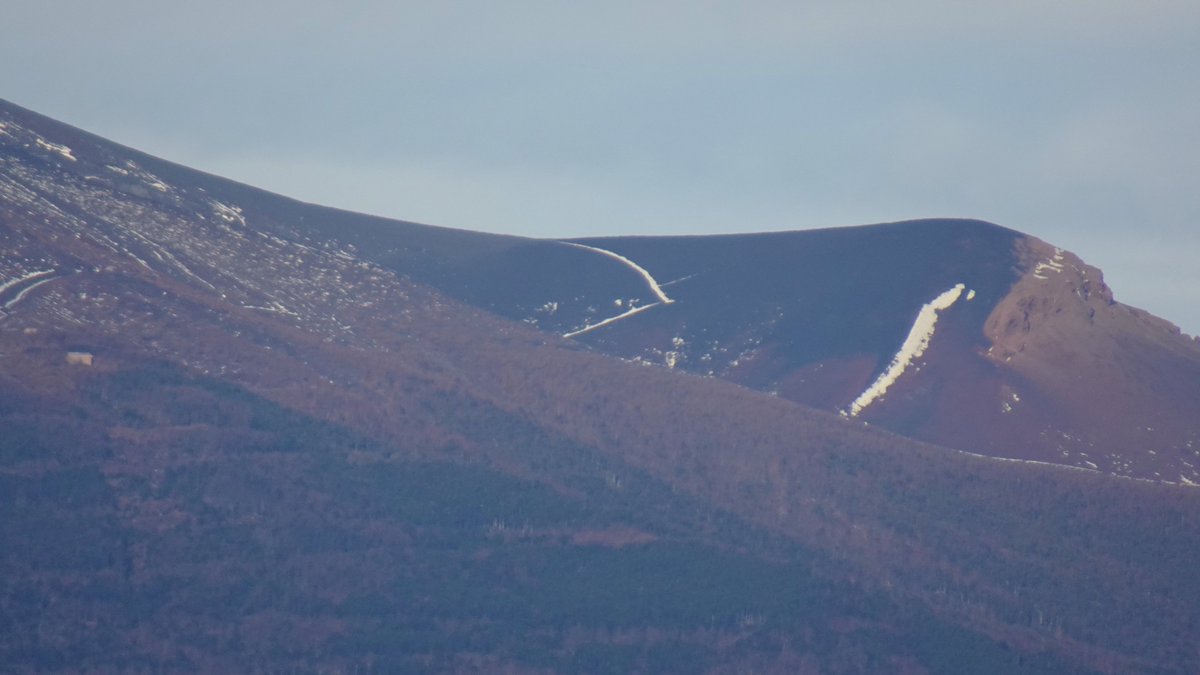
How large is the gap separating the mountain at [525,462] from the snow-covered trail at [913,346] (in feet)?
1.15

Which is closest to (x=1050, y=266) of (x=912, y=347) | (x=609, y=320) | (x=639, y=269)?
(x=912, y=347)

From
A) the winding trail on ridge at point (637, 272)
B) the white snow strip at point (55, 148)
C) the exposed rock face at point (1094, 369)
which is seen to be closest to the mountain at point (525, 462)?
the white snow strip at point (55, 148)

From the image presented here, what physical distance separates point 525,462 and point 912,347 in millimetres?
30990

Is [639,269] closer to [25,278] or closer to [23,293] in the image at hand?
[25,278]

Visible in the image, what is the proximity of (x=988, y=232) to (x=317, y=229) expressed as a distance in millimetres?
46668

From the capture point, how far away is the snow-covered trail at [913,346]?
71.6 m

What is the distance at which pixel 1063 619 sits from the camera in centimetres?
4781

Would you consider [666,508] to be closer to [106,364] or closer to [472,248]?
[106,364]

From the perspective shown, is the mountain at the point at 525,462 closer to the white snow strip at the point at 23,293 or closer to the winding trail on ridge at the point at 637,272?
the white snow strip at the point at 23,293

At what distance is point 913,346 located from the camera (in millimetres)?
76688

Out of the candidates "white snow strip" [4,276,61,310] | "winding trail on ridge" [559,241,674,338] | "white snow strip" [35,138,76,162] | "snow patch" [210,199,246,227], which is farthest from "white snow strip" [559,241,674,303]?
"white snow strip" [4,276,61,310]

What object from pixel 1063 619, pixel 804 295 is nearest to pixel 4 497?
pixel 1063 619

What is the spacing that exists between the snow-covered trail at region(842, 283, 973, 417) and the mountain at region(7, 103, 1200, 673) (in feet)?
1.15

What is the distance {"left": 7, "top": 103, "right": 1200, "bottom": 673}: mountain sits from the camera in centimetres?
3969
